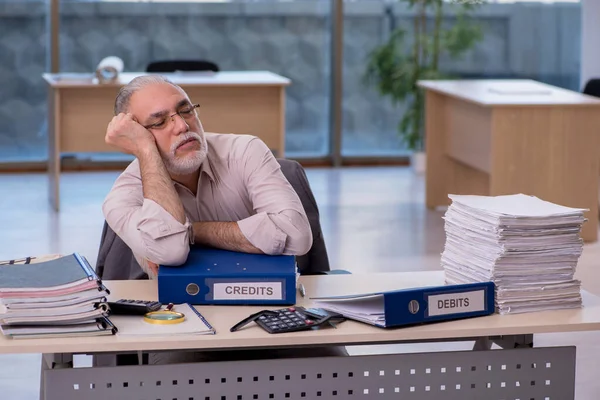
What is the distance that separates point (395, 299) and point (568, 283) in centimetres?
43

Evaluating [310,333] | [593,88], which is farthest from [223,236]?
[593,88]

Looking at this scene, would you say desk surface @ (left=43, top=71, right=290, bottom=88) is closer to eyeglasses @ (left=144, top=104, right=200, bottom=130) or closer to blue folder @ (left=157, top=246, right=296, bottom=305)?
eyeglasses @ (left=144, top=104, right=200, bottom=130)

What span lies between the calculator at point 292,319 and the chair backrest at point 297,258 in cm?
79

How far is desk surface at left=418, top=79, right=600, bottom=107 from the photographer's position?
Answer: 5.66 m

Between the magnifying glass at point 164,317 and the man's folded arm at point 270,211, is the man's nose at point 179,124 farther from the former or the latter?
the magnifying glass at point 164,317

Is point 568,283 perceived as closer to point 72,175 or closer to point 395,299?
point 395,299

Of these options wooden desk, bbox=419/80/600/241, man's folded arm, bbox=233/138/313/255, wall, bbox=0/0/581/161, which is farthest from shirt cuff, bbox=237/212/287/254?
Result: wall, bbox=0/0/581/161

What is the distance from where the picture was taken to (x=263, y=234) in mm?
2521

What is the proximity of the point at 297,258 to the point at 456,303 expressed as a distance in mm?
996

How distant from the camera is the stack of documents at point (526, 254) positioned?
2182 millimetres

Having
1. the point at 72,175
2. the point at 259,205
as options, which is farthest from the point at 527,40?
the point at 259,205

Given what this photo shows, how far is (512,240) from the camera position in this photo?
2184 millimetres

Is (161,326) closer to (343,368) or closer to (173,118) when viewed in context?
(343,368)

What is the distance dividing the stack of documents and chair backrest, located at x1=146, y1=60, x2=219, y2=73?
5.13 meters
